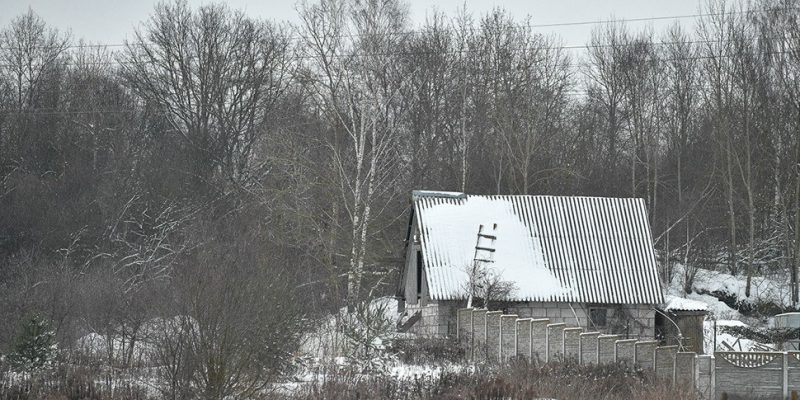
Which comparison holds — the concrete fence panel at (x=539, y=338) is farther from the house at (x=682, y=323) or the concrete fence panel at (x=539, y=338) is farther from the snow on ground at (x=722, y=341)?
the snow on ground at (x=722, y=341)

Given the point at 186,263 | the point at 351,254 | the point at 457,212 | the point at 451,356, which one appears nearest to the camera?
the point at 186,263

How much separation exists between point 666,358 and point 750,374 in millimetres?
1910

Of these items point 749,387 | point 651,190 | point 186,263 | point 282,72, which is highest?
point 282,72

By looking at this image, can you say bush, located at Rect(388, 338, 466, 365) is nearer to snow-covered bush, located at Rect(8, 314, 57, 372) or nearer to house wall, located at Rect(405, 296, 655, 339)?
house wall, located at Rect(405, 296, 655, 339)

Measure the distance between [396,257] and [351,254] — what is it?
4.15 metres

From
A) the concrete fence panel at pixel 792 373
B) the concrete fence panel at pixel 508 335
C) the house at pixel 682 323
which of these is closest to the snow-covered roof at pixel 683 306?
the house at pixel 682 323

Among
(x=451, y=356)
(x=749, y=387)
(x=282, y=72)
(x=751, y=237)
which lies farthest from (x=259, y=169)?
(x=749, y=387)

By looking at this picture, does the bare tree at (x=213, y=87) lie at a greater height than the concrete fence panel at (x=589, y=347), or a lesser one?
greater

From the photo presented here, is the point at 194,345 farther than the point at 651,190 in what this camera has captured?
No

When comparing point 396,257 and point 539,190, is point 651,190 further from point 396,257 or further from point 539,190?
point 396,257

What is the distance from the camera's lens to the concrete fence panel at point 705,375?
26312mm

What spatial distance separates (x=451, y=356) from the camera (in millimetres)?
28688

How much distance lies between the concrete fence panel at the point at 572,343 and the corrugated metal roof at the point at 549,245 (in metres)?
7.14

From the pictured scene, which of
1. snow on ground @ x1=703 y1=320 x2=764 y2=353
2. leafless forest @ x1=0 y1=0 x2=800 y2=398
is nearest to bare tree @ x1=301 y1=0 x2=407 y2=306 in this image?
leafless forest @ x1=0 y1=0 x2=800 y2=398
